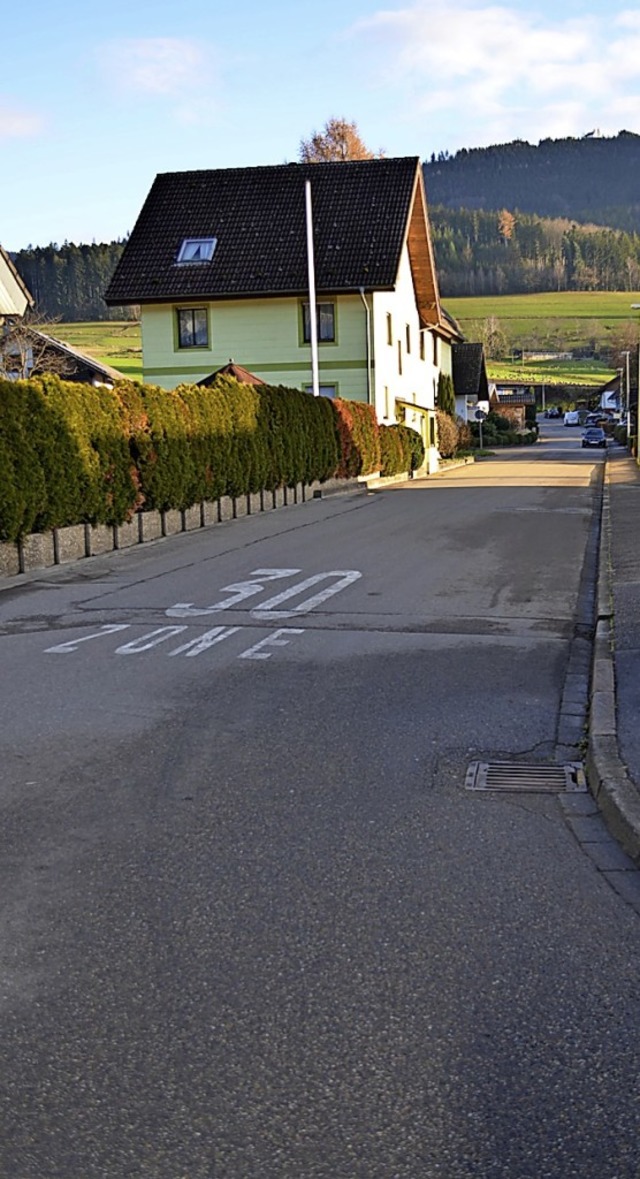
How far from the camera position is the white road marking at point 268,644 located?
970cm

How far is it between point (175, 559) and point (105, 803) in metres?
11.0

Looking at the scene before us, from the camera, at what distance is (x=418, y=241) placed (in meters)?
48.4

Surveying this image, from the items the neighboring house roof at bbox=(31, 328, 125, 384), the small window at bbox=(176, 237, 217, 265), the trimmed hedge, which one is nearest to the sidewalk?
the trimmed hedge

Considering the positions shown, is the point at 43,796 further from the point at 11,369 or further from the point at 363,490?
the point at 11,369

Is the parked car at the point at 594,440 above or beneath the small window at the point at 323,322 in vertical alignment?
beneath

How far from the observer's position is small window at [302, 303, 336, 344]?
1727 inches

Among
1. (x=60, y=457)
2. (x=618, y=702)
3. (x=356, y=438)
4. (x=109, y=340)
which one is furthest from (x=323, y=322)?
(x=109, y=340)

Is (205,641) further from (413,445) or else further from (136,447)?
(413,445)

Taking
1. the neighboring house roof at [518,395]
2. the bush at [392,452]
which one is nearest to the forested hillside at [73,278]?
the neighboring house roof at [518,395]

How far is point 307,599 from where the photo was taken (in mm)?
12680

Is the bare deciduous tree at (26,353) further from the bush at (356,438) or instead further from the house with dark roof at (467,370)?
the house with dark roof at (467,370)

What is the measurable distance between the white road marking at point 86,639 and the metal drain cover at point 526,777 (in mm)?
4375

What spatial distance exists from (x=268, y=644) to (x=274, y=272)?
34.9 metres

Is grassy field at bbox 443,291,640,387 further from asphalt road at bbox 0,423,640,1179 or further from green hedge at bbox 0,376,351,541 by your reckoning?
asphalt road at bbox 0,423,640,1179
